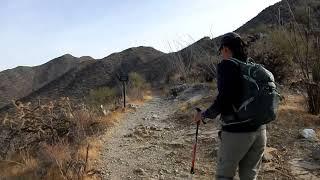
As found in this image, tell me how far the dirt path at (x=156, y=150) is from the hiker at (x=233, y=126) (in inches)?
104

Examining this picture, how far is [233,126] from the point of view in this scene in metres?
4.80

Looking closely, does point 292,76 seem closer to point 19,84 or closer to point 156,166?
point 156,166

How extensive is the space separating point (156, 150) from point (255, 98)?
4960 millimetres

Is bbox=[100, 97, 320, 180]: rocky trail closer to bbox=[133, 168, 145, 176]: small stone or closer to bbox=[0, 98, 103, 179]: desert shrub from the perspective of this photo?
bbox=[133, 168, 145, 176]: small stone

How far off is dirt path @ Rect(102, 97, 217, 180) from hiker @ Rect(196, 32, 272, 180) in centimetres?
264

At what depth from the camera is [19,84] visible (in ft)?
230

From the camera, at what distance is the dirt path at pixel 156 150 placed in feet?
26.6

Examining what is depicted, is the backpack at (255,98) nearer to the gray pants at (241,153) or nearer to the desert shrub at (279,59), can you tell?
the gray pants at (241,153)

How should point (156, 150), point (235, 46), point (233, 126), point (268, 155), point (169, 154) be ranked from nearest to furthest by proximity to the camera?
point (233, 126) < point (235, 46) < point (268, 155) < point (169, 154) < point (156, 150)

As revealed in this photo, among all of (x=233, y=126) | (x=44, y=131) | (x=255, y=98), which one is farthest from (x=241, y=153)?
(x=44, y=131)

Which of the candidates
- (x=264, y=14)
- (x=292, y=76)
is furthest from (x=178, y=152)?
(x=264, y=14)

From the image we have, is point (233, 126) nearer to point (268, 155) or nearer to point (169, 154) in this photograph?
point (268, 155)

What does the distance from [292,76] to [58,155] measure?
26.3 feet

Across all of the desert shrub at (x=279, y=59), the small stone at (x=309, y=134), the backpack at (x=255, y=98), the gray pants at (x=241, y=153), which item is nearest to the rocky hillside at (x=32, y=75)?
the desert shrub at (x=279, y=59)
